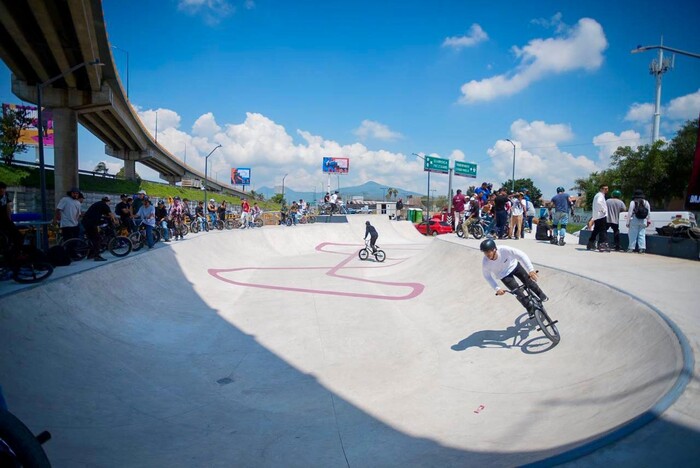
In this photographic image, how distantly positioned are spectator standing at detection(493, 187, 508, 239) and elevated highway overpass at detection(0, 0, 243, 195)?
18094mm

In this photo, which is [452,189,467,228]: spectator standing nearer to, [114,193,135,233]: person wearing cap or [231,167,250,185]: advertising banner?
[114,193,135,233]: person wearing cap

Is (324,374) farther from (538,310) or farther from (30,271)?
(30,271)

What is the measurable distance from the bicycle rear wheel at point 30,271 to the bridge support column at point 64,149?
74.0 ft

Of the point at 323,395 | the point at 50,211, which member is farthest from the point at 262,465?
the point at 50,211

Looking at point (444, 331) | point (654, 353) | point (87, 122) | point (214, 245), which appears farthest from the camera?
point (87, 122)

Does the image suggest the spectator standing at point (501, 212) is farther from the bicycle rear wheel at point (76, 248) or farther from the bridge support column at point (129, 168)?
the bridge support column at point (129, 168)

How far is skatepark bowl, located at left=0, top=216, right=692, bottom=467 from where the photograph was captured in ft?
12.4

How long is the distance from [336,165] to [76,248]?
68.1 metres

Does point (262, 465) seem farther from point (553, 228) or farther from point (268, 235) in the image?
point (268, 235)

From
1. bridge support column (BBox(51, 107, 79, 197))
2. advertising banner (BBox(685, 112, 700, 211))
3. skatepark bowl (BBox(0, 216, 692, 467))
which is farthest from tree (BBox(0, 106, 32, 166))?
advertising banner (BBox(685, 112, 700, 211))

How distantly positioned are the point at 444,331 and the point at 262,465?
5.32 metres

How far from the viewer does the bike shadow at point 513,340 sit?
6.18 m

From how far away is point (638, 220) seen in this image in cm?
1030

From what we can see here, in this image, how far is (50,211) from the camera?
2402 centimetres
